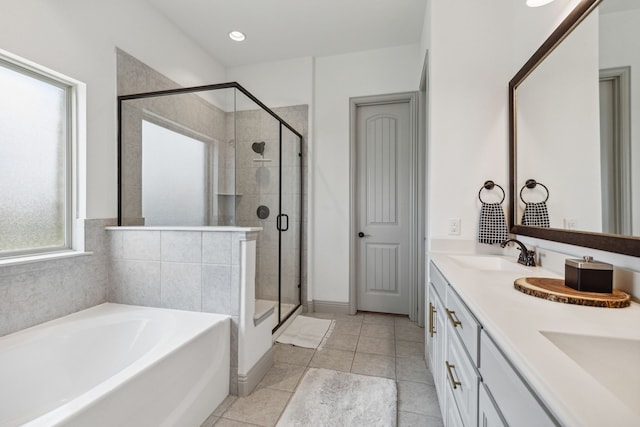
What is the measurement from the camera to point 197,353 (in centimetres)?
146

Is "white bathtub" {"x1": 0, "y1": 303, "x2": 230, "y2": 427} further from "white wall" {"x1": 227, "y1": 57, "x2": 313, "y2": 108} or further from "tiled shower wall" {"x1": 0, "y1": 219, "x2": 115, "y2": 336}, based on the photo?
"white wall" {"x1": 227, "y1": 57, "x2": 313, "y2": 108}

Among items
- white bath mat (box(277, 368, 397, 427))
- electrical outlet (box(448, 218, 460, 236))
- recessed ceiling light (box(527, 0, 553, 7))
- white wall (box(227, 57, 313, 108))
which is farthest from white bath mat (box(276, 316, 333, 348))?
recessed ceiling light (box(527, 0, 553, 7))

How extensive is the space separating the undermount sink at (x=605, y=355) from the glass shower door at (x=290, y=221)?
2.31 metres

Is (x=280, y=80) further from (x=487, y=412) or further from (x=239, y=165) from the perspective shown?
(x=487, y=412)

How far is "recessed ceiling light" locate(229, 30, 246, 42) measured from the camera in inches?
108

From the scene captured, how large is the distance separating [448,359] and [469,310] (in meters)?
0.51

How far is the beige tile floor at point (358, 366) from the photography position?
1563 mm

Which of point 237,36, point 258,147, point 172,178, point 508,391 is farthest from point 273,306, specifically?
point 237,36

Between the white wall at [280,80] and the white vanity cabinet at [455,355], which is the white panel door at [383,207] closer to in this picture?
the white wall at [280,80]

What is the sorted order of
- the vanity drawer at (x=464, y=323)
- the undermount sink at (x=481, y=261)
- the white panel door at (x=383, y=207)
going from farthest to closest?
the white panel door at (x=383, y=207)
the undermount sink at (x=481, y=261)
the vanity drawer at (x=464, y=323)

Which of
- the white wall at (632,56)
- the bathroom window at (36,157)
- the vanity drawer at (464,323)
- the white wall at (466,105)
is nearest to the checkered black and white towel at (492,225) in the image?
the white wall at (466,105)

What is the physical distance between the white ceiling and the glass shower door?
94cm

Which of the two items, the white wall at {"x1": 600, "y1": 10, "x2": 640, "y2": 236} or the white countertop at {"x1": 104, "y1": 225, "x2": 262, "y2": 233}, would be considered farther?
the white countertop at {"x1": 104, "y1": 225, "x2": 262, "y2": 233}

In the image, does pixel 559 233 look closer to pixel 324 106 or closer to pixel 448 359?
pixel 448 359
